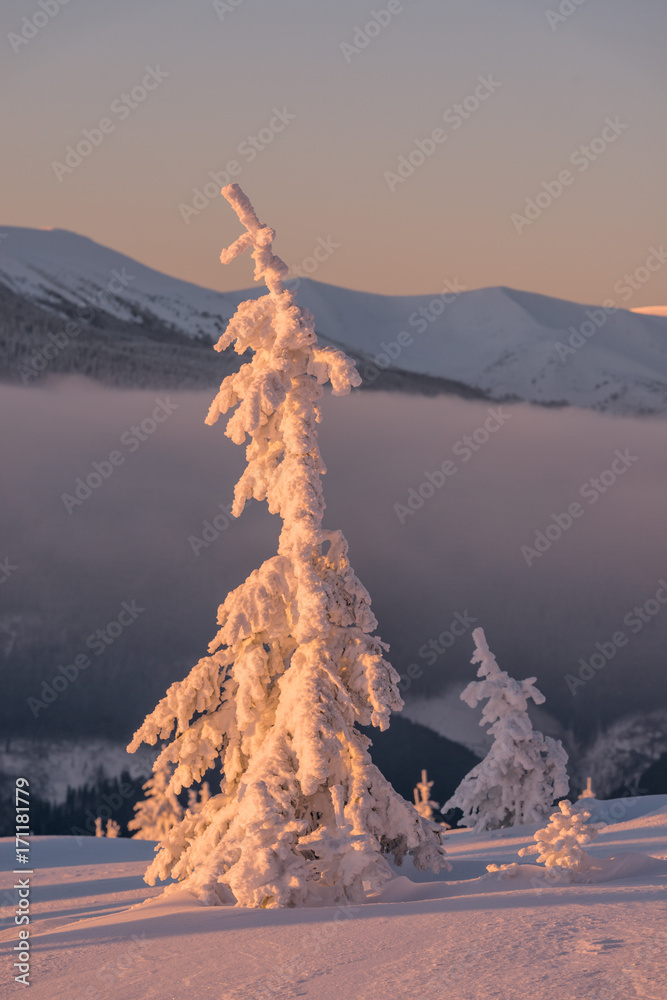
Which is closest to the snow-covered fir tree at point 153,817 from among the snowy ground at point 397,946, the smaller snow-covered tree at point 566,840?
the snowy ground at point 397,946

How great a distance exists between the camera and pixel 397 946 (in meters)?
12.5

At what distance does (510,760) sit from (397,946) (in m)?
25.1

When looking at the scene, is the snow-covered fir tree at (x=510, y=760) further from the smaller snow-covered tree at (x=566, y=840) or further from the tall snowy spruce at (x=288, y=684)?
the smaller snow-covered tree at (x=566, y=840)

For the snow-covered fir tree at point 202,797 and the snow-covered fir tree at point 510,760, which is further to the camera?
the snow-covered fir tree at point 510,760

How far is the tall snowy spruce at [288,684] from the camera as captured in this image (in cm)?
1711

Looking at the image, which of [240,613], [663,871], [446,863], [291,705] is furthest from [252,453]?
[663,871]

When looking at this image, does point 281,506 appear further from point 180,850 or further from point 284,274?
point 180,850

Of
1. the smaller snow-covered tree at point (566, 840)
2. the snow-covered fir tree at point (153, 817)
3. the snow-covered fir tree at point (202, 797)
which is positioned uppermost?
the snow-covered fir tree at point (202, 797)

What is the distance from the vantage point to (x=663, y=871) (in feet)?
55.7

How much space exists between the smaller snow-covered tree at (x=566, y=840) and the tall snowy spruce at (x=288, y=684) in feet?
7.97

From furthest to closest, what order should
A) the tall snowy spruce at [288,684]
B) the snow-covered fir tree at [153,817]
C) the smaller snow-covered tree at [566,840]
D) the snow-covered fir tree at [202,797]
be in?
the snow-covered fir tree at [153,817] → the snow-covered fir tree at [202,797] → the tall snowy spruce at [288,684] → the smaller snow-covered tree at [566,840]

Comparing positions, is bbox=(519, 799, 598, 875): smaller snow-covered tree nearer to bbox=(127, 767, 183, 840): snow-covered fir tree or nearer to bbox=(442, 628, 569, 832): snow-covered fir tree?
bbox=(442, 628, 569, 832): snow-covered fir tree

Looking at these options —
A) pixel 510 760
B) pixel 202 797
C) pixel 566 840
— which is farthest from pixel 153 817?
pixel 566 840

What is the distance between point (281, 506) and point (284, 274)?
4.03m
